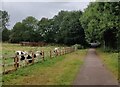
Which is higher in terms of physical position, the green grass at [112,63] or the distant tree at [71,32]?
the distant tree at [71,32]

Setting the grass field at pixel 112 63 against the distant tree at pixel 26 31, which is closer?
the grass field at pixel 112 63

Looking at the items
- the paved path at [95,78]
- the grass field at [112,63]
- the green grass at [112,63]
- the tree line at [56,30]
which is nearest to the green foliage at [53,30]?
the tree line at [56,30]

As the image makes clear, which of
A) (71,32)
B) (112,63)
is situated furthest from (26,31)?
(112,63)

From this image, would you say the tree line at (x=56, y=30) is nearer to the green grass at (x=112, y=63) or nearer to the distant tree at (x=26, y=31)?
the distant tree at (x=26, y=31)

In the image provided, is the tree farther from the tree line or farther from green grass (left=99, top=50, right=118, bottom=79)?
green grass (left=99, top=50, right=118, bottom=79)

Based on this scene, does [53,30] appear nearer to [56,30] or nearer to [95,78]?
[56,30]

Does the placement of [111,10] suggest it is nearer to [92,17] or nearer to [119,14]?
[119,14]

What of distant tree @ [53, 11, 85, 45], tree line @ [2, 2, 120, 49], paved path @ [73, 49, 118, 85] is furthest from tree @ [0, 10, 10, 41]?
paved path @ [73, 49, 118, 85]

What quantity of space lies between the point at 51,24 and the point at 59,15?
9022 mm

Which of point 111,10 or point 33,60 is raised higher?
point 111,10

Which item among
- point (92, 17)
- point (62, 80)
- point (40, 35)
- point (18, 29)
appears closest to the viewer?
point (62, 80)

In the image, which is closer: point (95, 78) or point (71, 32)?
point (95, 78)

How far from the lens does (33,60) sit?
88.0ft

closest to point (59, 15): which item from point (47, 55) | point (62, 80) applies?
point (47, 55)
